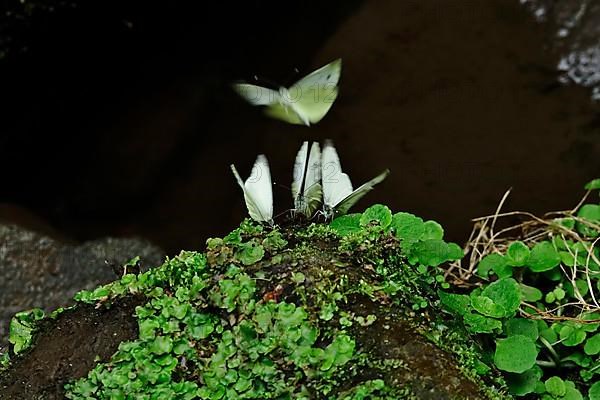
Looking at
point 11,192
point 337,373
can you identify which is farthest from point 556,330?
point 11,192

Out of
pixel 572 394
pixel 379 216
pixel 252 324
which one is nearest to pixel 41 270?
pixel 379 216

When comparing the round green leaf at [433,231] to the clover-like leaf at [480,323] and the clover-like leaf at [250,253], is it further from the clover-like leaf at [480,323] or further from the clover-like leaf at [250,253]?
the clover-like leaf at [250,253]

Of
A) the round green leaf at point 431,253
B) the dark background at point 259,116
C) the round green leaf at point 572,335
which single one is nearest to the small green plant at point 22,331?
the round green leaf at point 431,253

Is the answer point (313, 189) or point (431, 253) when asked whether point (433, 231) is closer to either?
point (431, 253)

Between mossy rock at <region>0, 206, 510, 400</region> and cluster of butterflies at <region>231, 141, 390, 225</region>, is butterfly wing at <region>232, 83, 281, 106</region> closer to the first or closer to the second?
cluster of butterflies at <region>231, 141, 390, 225</region>

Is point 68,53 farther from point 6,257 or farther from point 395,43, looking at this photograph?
point 395,43

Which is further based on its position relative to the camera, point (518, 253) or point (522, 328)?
point (518, 253)
